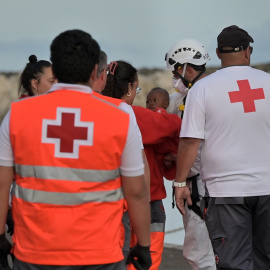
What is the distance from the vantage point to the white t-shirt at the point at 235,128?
4676 mm

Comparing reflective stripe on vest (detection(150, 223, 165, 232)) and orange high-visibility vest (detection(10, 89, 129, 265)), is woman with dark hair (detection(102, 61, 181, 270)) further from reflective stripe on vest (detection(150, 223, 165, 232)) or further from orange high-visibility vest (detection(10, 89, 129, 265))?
orange high-visibility vest (detection(10, 89, 129, 265))

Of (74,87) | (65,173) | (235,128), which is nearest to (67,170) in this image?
(65,173)

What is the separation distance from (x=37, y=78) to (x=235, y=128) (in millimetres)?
1572

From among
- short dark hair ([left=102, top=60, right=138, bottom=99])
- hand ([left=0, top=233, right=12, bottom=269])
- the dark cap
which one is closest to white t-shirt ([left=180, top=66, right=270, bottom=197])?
the dark cap

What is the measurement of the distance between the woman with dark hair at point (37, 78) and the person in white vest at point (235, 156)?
3.69ft

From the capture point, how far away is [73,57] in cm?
337

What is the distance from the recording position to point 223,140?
4.72 metres

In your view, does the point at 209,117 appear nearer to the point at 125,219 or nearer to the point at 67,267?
the point at 125,219

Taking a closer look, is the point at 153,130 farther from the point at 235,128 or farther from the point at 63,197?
the point at 63,197

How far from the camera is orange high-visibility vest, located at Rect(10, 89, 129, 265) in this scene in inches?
129

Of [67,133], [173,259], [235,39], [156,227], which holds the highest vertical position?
[235,39]

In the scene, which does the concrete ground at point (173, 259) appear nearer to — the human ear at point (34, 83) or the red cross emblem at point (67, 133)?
the human ear at point (34, 83)

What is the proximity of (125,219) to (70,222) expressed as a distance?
5.19ft

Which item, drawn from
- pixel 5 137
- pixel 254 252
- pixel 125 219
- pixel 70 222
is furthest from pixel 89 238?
pixel 254 252
